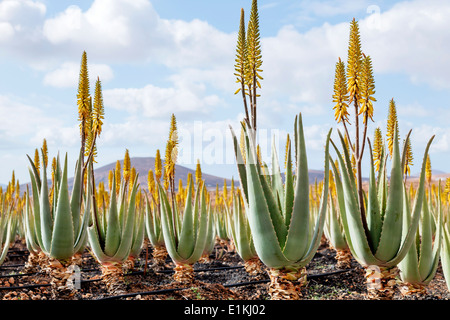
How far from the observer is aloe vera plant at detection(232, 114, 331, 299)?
222cm

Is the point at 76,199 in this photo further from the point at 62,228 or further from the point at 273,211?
the point at 273,211

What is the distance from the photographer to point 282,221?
93.5 inches

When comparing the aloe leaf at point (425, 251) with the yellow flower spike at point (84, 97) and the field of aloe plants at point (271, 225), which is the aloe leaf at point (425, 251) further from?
the yellow flower spike at point (84, 97)

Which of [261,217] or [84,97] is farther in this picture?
[84,97]

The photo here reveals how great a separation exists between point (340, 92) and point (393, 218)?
0.97 m

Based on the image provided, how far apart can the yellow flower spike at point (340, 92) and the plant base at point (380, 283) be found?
3.49ft

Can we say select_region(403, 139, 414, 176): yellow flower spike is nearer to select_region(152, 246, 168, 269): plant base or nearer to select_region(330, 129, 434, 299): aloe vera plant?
select_region(330, 129, 434, 299): aloe vera plant

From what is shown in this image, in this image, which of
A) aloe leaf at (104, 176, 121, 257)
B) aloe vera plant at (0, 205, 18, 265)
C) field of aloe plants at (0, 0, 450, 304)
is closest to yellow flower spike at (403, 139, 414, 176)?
field of aloe plants at (0, 0, 450, 304)

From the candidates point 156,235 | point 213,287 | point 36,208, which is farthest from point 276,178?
point 156,235

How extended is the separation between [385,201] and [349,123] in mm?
626

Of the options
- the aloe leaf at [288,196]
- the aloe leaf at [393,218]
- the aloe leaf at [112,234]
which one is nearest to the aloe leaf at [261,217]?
the aloe leaf at [288,196]
